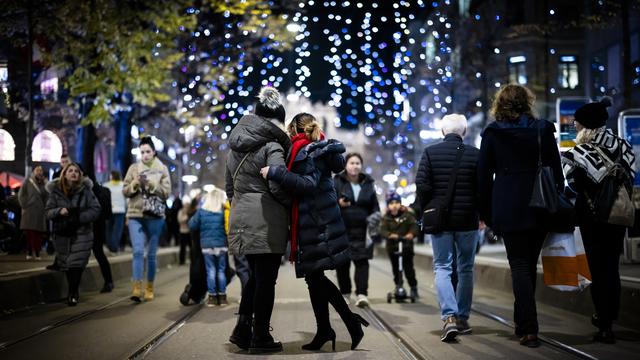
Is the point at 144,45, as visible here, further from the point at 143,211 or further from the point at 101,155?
the point at 101,155

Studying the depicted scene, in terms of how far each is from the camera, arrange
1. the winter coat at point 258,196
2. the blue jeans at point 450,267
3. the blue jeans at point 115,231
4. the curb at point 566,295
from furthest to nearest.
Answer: the blue jeans at point 115,231, the curb at point 566,295, the blue jeans at point 450,267, the winter coat at point 258,196

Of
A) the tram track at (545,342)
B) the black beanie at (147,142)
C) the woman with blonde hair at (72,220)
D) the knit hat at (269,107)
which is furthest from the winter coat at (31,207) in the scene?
the knit hat at (269,107)

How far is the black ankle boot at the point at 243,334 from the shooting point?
7508 mm

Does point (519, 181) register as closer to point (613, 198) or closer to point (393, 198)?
point (613, 198)

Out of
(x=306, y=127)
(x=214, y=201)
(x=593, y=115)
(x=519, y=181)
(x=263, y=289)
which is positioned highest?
(x=593, y=115)

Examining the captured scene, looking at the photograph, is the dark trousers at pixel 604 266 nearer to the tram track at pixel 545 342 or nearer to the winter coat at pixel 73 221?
the tram track at pixel 545 342

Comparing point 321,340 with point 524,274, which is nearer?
point 524,274

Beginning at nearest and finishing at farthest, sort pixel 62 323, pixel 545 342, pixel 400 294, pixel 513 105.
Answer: pixel 513 105
pixel 545 342
pixel 62 323
pixel 400 294

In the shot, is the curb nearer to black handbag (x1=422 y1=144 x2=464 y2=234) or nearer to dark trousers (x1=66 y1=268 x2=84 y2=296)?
black handbag (x1=422 y1=144 x2=464 y2=234)

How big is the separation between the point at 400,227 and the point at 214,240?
265 centimetres

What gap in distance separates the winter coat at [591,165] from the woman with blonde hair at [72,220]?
650cm

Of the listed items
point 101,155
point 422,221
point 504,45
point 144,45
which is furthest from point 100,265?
point 504,45

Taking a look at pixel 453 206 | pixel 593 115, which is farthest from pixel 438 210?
pixel 593 115

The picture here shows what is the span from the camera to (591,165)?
8031 mm
